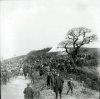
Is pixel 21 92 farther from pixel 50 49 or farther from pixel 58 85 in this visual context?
pixel 50 49

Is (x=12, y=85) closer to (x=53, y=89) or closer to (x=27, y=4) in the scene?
(x=53, y=89)

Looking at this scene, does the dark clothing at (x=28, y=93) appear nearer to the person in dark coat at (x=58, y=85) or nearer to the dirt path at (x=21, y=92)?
the dirt path at (x=21, y=92)

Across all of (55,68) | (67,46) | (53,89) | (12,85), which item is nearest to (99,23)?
(67,46)

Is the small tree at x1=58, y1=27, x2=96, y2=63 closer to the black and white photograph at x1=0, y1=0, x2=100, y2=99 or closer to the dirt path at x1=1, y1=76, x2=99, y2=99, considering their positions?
the black and white photograph at x1=0, y1=0, x2=100, y2=99

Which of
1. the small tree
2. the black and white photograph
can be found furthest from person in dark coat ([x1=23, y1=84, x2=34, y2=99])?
the small tree

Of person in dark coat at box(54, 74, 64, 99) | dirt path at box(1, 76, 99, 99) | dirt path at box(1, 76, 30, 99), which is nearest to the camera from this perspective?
dirt path at box(1, 76, 99, 99)

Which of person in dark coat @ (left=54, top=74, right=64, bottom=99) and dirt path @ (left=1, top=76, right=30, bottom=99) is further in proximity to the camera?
dirt path @ (left=1, top=76, right=30, bottom=99)

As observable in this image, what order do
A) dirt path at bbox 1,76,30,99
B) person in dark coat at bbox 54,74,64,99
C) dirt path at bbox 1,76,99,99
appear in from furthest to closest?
dirt path at bbox 1,76,30,99 < person in dark coat at bbox 54,74,64,99 < dirt path at bbox 1,76,99,99
